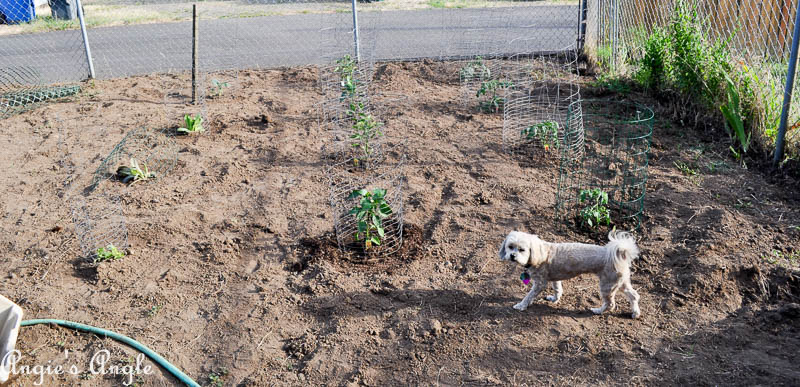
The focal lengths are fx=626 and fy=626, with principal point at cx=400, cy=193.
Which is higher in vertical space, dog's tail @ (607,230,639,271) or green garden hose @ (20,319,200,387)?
dog's tail @ (607,230,639,271)

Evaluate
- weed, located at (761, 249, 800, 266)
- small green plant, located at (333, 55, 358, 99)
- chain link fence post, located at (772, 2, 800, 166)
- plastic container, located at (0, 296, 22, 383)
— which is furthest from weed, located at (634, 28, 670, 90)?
plastic container, located at (0, 296, 22, 383)

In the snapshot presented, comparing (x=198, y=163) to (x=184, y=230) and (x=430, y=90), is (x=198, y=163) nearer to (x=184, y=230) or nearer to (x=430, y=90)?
(x=184, y=230)

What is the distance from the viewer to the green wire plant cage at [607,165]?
5578 millimetres

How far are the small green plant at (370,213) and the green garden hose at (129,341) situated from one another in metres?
1.78

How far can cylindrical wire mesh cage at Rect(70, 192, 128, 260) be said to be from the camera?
18.0 ft

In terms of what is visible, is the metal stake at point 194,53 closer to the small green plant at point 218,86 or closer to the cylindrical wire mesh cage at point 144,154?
the small green plant at point 218,86

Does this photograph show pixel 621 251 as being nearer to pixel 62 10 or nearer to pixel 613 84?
pixel 613 84

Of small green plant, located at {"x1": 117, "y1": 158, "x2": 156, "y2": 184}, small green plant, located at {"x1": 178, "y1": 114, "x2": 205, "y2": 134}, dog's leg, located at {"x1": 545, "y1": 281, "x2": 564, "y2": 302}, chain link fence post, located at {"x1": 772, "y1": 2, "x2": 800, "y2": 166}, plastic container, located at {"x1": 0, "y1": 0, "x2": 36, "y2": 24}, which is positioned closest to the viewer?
dog's leg, located at {"x1": 545, "y1": 281, "x2": 564, "y2": 302}

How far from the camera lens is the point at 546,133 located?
6.88m

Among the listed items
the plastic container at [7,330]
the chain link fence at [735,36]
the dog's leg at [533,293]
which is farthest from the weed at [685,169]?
the plastic container at [7,330]

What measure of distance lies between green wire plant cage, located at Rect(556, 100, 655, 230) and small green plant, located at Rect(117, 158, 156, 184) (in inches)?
170

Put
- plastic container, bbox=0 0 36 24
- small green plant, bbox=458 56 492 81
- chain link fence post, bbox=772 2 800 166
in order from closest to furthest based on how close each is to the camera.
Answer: chain link fence post, bbox=772 2 800 166, small green plant, bbox=458 56 492 81, plastic container, bbox=0 0 36 24

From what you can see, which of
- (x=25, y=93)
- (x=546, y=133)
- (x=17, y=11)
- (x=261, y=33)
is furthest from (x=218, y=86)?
(x=17, y=11)

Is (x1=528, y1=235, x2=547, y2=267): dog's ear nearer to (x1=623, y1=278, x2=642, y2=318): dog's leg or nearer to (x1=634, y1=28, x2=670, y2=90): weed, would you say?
(x1=623, y1=278, x2=642, y2=318): dog's leg
